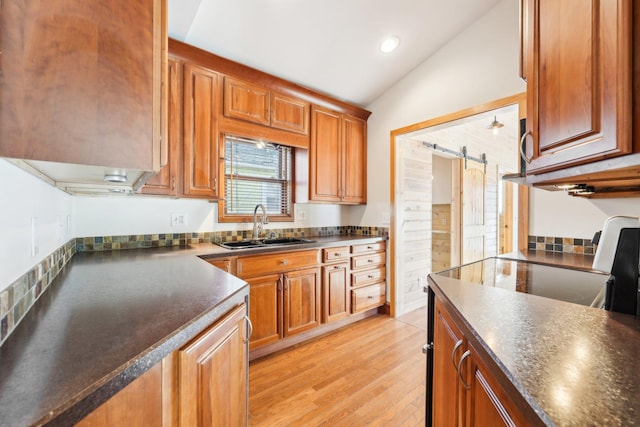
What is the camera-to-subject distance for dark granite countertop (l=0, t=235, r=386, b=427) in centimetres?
44

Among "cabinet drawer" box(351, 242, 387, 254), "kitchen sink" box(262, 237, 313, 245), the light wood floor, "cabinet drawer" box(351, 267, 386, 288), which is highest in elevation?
"kitchen sink" box(262, 237, 313, 245)

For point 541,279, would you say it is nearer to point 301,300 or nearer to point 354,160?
point 301,300

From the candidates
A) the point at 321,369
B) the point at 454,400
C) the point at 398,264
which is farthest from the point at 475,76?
the point at 321,369

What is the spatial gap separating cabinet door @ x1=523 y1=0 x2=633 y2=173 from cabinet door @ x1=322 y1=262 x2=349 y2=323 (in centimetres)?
184

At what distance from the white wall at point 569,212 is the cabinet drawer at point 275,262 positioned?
5.73ft

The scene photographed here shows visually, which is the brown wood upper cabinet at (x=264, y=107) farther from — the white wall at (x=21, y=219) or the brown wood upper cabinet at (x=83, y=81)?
the brown wood upper cabinet at (x=83, y=81)

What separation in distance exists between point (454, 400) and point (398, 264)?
2.23 m

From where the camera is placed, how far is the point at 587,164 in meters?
0.81

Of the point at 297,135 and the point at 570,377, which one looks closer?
the point at 570,377

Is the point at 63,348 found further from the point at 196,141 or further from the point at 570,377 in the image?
Result: the point at 196,141

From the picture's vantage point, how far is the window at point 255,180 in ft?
8.49

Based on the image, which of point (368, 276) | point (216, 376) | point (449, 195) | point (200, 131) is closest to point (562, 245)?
point (368, 276)

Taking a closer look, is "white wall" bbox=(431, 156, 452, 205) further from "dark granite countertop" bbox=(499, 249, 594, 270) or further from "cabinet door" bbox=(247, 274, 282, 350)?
"cabinet door" bbox=(247, 274, 282, 350)

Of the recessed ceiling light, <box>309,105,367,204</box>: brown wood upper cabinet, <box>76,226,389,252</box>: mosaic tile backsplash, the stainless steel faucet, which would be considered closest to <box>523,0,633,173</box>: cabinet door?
the recessed ceiling light
